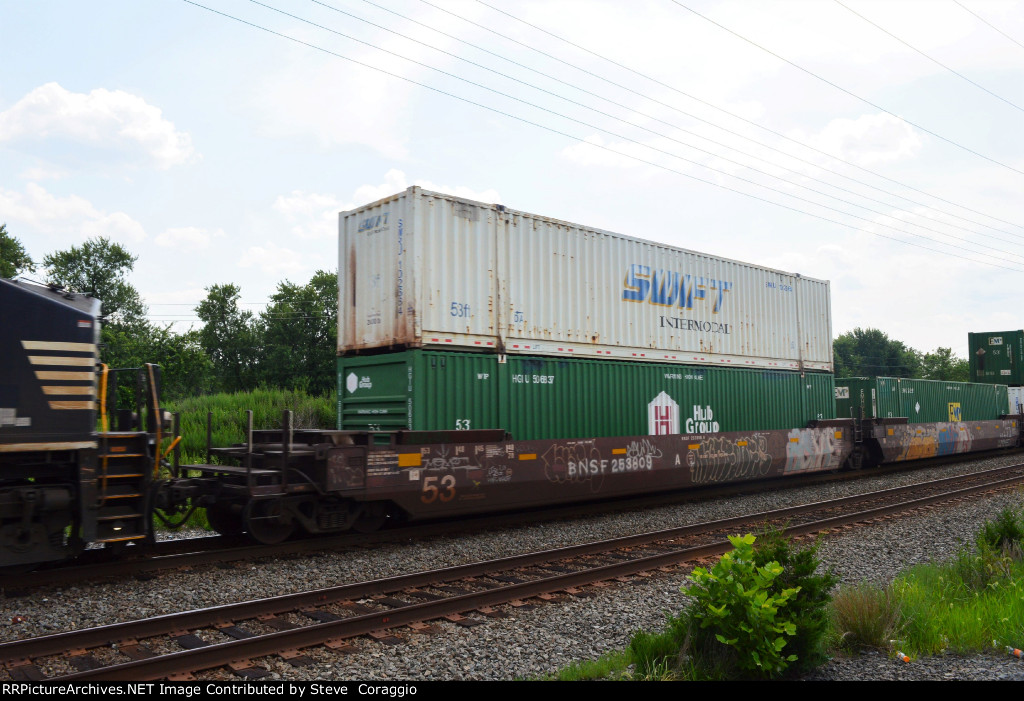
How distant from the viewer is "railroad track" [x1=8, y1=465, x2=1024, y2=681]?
15.9 feet

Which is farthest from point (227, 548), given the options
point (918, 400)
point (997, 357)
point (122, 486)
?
point (997, 357)

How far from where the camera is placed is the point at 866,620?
5172 millimetres

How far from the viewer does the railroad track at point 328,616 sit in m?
4.85

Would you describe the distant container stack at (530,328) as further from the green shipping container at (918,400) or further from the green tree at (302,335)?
the green tree at (302,335)

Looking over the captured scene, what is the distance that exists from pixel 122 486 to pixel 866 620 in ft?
23.3

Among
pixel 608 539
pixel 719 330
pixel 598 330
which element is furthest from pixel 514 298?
pixel 719 330

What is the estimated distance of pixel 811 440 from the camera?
16312mm

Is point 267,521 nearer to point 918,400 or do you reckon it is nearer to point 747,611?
point 747,611

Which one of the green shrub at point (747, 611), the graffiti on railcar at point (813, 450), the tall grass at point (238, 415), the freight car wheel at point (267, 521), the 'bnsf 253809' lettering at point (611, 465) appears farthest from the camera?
the tall grass at point (238, 415)

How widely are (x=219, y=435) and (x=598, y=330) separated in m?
12.5

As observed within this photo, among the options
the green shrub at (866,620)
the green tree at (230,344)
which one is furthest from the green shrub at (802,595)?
the green tree at (230,344)

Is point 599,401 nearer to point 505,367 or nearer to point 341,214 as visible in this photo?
point 505,367

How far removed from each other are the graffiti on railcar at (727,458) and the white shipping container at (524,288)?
1.70m

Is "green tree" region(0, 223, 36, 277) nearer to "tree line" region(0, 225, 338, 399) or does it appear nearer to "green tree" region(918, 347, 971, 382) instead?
"tree line" region(0, 225, 338, 399)
